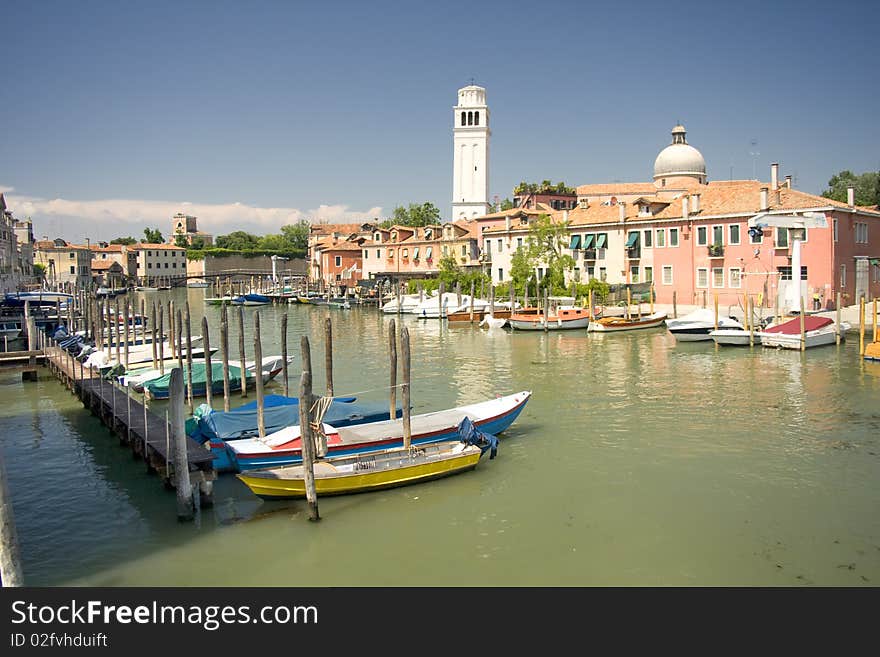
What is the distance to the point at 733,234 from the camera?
40.8 m

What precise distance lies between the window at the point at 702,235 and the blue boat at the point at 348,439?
30351mm

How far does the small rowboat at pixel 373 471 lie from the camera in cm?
1230

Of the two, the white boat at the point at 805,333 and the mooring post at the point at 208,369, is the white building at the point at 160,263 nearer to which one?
the mooring post at the point at 208,369

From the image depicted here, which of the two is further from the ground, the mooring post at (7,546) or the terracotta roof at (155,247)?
the terracotta roof at (155,247)

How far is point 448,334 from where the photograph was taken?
39719 millimetres

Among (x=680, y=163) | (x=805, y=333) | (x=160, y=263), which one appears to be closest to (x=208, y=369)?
(x=805, y=333)

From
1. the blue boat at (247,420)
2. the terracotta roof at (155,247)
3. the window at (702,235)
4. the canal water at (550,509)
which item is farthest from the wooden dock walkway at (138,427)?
the terracotta roof at (155,247)

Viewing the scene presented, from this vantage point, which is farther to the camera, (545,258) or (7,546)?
(545,258)

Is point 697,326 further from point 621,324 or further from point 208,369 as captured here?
point 208,369

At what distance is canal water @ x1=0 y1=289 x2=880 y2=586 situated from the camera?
10.2m

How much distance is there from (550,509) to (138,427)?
8705 mm

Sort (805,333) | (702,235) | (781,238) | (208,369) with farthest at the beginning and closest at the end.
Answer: (702,235)
(781,238)
(805,333)
(208,369)

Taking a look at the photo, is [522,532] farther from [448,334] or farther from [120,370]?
[448,334]
